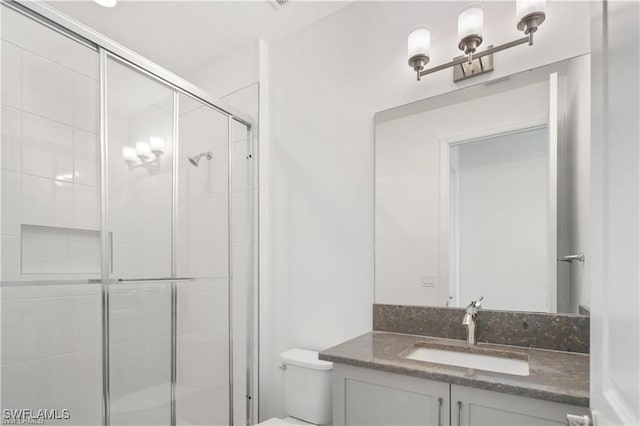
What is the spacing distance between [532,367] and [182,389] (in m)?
1.61

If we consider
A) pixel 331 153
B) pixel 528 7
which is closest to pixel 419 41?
pixel 528 7

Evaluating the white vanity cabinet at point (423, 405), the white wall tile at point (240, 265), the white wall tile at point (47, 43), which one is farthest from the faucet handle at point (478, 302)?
the white wall tile at point (47, 43)

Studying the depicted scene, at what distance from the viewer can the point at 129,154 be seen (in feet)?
5.44

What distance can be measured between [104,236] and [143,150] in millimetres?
452

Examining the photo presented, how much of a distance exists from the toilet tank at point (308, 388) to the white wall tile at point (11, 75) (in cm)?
168

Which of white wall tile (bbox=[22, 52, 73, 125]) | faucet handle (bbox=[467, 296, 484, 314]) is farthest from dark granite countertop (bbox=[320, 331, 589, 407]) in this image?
white wall tile (bbox=[22, 52, 73, 125])

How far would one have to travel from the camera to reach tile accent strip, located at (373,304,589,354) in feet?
4.75

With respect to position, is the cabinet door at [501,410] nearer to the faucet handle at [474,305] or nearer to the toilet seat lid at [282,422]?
the faucet handle at [474,305]

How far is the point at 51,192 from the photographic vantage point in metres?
1.43

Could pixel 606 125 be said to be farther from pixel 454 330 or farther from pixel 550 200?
pixel 454 330

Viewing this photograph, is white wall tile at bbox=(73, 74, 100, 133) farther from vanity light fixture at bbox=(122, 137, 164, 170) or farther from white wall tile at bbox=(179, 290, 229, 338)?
white wall tile at bbox=(179, 290, 229, 338)

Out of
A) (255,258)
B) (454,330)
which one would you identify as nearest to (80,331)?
(255,258)

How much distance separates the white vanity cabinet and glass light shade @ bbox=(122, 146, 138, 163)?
1.29 m

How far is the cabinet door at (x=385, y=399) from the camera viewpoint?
4.05 ft
